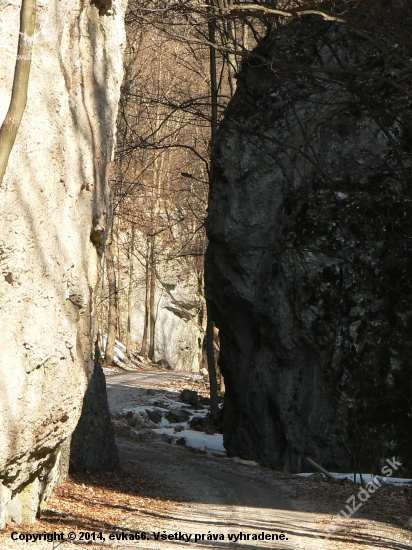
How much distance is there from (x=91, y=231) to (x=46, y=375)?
5.02 ft

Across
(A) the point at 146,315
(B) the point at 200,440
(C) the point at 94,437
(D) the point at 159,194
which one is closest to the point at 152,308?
(A) the point at 146,315

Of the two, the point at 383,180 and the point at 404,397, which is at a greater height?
the point at 383,180

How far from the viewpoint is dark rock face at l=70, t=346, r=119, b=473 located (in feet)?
27.5

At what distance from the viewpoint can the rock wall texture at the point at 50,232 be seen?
15.5ft

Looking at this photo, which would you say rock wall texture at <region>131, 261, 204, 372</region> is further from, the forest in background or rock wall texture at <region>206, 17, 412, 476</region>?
rock wall texture at <region>206, 17, 412, 476</region>

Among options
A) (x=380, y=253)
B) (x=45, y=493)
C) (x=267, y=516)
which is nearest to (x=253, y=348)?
(x=380, y=253)

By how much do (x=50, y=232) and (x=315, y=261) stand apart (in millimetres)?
6706

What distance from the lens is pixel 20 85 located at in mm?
4043

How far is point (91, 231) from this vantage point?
6.04 m

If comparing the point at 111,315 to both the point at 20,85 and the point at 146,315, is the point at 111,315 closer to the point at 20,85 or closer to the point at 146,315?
the point at 146,315

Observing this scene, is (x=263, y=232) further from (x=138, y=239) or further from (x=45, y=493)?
(x=138, y=239)

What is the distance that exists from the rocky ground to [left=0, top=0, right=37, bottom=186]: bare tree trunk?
289 cm

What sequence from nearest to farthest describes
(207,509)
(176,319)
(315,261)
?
(207,509), (315,261), (176,319)

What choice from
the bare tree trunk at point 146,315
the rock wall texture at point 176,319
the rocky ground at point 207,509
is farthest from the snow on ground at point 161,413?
the rock wall texture at point 176,319
